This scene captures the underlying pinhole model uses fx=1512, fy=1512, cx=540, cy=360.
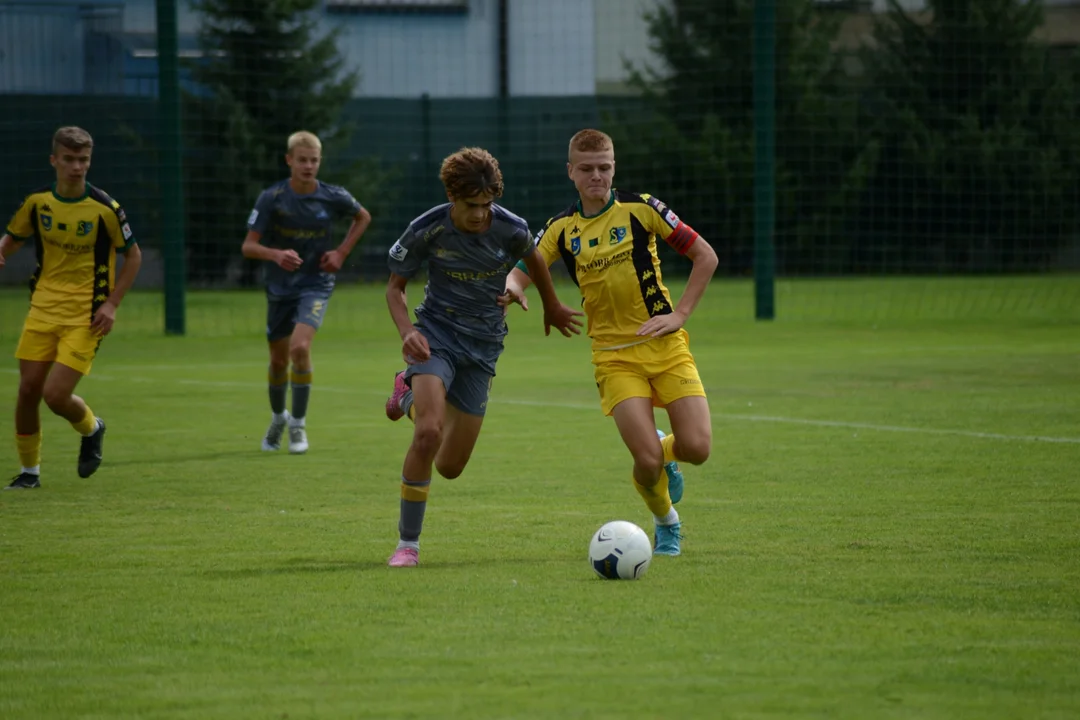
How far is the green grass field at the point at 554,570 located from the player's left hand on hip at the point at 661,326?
3.32 ft

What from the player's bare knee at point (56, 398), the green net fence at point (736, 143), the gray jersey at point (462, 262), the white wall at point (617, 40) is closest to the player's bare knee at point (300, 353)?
the player's bare knee at point (56, 398)

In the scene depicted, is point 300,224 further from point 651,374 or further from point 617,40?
point 617,40

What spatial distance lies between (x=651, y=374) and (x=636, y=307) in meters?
0.35

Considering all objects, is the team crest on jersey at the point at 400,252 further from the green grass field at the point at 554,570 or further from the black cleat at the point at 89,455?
the black cleat at the point at 89,455

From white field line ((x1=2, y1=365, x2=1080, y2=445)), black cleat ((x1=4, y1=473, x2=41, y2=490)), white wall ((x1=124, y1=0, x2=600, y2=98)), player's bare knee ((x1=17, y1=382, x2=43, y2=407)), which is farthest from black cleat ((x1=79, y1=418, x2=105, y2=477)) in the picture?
white wall ((x1=124, y1=0, x2=600, y2=98))

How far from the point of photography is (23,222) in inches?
376

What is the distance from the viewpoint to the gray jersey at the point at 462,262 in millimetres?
6965

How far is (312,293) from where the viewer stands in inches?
457

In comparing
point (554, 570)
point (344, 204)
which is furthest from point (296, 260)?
point (554, 570)

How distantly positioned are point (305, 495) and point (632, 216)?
2.82 m

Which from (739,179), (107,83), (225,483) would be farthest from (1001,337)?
(107,83)

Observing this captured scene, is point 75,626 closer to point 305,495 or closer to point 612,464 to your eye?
point 305,495

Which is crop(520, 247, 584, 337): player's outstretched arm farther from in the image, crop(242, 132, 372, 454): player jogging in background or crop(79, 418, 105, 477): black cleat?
crop(242, 132, 372, 454): player jogging in background

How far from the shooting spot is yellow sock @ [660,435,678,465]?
23.6 ft
